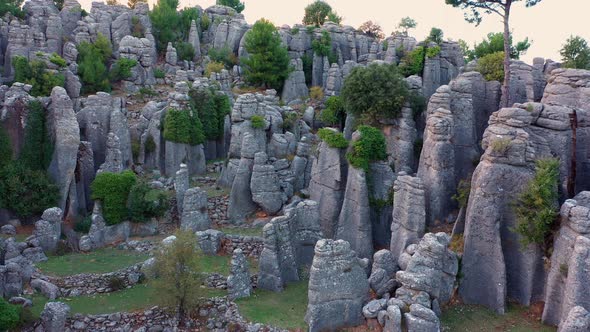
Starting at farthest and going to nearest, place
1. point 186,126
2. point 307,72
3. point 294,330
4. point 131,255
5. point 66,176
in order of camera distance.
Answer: point 307,72 < point 186,126 < point 66,176 < point 131,255 < point 294,330

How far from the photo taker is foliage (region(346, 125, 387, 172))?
1048 inches

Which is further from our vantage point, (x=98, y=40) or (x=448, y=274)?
(x=98, y=40)

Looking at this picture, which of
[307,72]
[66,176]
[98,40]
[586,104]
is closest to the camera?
[586,104]

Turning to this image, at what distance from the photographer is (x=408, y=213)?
78.8ft

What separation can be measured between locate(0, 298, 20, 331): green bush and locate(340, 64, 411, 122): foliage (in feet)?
53.2

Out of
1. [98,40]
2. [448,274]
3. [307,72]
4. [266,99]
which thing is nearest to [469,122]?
[448,274]

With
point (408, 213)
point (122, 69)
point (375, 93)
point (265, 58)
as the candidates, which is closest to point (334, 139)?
point (375, 93)

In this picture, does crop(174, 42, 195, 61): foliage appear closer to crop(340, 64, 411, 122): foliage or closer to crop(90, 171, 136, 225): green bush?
crop(90, 171, 136, 225): green bush

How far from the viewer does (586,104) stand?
25062mm

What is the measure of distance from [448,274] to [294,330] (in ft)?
18.7

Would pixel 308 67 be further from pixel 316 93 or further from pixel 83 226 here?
pixel 83 226

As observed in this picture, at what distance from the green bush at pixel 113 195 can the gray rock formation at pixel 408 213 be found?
1197cm

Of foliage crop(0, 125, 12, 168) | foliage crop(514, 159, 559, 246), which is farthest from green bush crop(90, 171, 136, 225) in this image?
foliage crop(514, 159, 559, 246)

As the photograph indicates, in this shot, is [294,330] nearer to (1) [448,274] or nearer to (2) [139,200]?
(1) [448,274]
